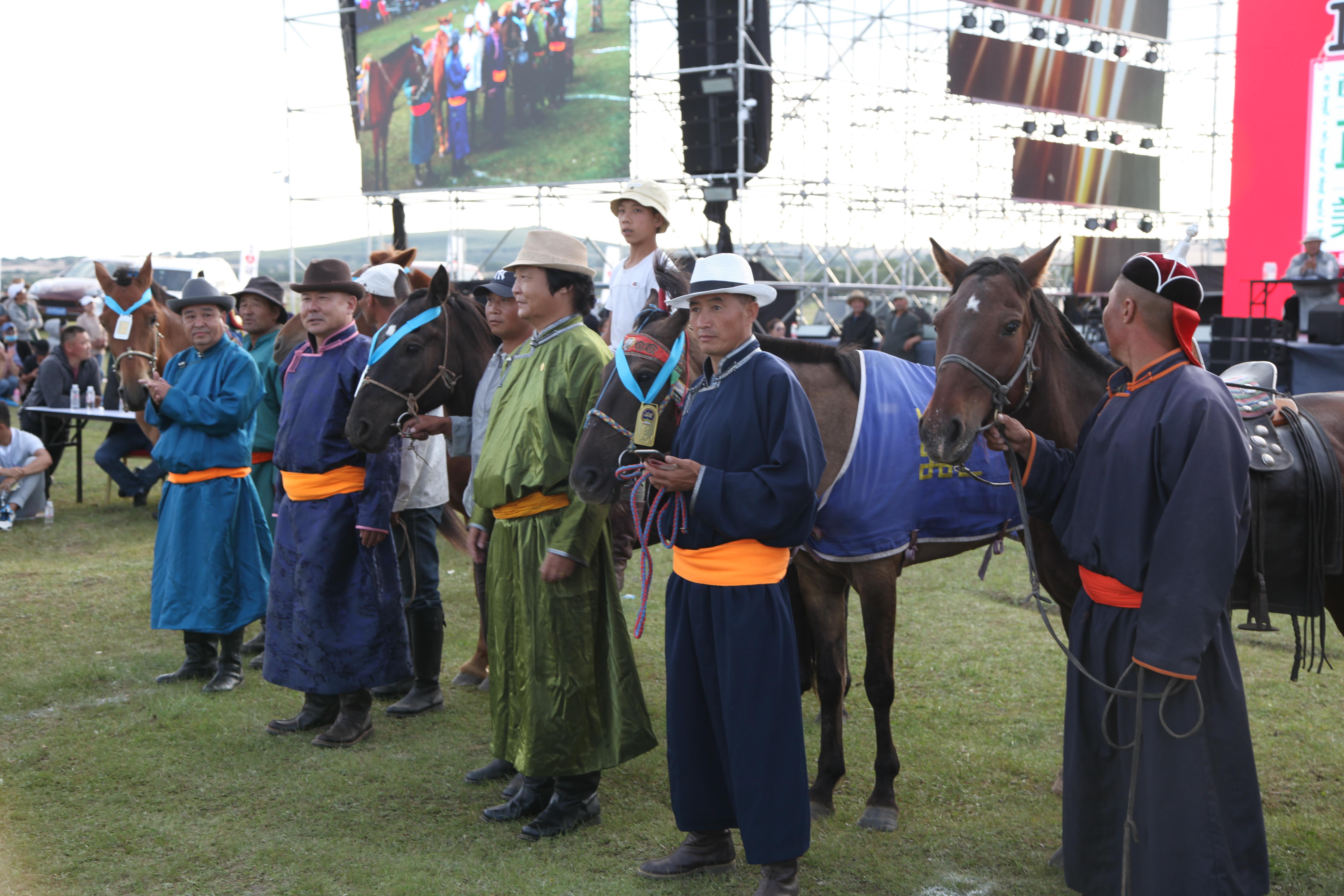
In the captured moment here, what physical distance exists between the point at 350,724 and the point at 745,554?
8.38 ft

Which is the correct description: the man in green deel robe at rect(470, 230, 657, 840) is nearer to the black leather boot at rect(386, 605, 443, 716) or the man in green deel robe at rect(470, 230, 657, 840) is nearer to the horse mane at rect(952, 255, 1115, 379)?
the horse mane at rect(952, 255, 1115, 379)

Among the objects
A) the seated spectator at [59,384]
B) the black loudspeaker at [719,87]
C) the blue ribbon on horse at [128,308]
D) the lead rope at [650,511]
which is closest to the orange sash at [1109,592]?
the lead rope at [650,511]

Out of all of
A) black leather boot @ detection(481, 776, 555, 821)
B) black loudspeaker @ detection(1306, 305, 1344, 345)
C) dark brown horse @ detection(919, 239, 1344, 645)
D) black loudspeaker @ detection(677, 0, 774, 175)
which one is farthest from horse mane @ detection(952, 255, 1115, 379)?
black loudspeaker @ detection(677, 0, 774, 175)

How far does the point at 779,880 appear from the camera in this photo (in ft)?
10.4

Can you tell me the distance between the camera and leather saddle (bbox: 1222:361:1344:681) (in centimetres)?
330

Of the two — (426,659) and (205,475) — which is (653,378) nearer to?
(426,659)

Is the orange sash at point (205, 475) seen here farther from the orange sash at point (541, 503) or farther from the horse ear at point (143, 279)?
the orange sash at point (541, 503)

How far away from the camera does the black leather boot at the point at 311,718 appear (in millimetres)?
4895

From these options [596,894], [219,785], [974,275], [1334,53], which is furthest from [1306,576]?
[1334,53]

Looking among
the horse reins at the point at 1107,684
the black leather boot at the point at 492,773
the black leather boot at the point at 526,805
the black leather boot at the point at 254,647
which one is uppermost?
the horse reins at the point at 1107,684

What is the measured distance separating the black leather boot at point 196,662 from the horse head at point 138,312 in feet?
Result: 5.86

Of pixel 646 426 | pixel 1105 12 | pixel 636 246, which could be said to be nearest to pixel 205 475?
pixel 636 246

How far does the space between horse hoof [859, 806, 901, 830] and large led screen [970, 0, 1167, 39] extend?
21573mm

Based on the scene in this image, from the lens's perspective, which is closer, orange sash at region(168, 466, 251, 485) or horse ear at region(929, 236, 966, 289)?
horse ear at region(929, 236, 966, 289)
